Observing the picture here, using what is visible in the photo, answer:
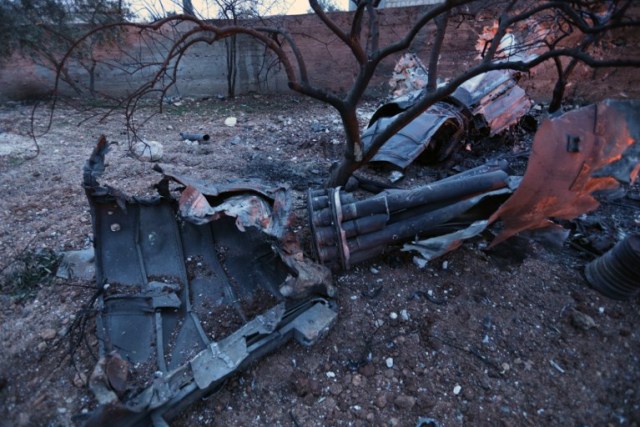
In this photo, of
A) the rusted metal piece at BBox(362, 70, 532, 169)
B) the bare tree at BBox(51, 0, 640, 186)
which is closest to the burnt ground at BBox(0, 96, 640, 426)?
the bare tree at BBox(51, 0, 640, 186)

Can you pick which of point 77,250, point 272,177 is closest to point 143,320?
point 77,250

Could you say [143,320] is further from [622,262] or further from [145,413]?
[622,262]

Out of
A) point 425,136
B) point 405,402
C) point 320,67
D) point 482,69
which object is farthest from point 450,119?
point 320,67

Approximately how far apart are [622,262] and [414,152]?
7.82ft

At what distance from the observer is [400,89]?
671cm

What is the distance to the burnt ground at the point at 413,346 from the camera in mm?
2020

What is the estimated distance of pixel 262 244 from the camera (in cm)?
277

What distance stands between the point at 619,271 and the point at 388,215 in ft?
5.47

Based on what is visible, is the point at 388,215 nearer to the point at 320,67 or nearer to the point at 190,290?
the point at 190,290


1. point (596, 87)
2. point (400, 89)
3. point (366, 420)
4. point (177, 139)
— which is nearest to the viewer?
point (366, 420)

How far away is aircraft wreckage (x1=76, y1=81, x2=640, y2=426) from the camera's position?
86.4 inches

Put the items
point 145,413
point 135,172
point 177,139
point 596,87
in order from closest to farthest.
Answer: point 145,413, point 135,172, point 177,139, point 596,87

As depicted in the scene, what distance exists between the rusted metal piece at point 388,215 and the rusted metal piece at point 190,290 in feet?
0.86

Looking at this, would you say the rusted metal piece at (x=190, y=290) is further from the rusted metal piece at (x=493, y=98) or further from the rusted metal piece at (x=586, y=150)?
the rusted metal piece at (x=493, y=98)
